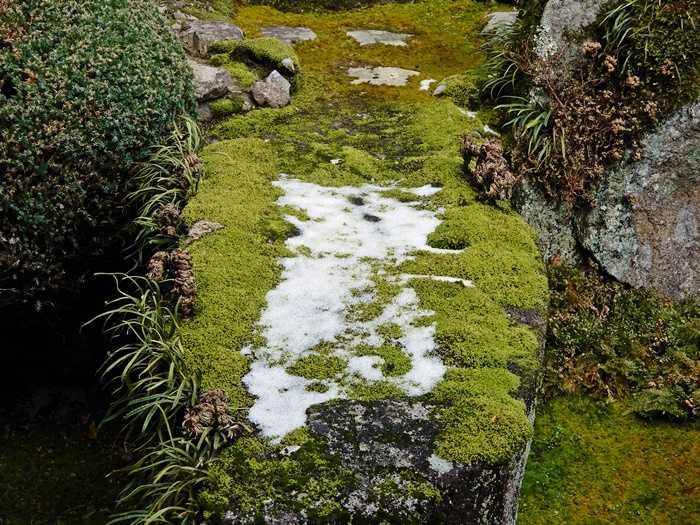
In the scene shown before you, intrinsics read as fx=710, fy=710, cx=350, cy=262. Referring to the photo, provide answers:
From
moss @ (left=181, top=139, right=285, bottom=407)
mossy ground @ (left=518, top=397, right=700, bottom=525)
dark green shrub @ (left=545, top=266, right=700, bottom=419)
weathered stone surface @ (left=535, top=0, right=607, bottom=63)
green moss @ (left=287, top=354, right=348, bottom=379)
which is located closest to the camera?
green moss @ (left=287, top=354, right=348, bottom=379)

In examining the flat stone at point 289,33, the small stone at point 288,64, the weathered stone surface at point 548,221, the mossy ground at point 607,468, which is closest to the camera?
the mossy ground at point 607,468

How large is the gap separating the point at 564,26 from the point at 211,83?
390cm

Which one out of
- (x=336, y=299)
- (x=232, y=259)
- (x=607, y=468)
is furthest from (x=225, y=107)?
(x=607, y=468)

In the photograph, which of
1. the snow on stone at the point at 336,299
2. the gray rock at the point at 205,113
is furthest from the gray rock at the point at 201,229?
the gray rock at the point at 205,113

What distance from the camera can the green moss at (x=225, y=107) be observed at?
8.04 metres

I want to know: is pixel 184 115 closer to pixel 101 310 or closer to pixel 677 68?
pixel 101 310

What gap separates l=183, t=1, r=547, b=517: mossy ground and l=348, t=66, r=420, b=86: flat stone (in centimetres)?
16

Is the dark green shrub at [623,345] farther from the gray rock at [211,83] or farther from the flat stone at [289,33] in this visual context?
the flat stone at [289,33]

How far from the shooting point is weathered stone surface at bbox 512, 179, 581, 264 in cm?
695

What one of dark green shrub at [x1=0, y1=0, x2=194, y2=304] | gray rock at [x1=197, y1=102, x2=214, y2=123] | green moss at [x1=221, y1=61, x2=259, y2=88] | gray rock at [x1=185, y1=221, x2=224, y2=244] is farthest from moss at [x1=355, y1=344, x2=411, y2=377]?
green moss at [x1=221, y1=61, x2=259, y2=88]

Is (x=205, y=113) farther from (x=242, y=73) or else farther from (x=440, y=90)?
(x=440, y=90)

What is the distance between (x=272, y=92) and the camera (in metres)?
8.36

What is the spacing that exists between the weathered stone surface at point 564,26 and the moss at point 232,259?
311 cm

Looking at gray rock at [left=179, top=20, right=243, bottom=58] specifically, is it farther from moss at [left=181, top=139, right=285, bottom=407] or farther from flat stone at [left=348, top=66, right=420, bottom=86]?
moss at [left=181, top=139, right=285, bottom=407]
